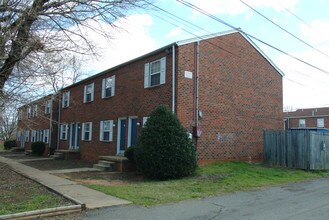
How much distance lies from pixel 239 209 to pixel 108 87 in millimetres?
14725

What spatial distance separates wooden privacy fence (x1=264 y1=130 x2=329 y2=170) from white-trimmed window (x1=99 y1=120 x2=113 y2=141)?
30.7 ft

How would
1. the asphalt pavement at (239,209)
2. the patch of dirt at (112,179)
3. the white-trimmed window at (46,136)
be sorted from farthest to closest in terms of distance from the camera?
1. the white-trimmed window at (46,136)
2. the patch of dirt at (112,179)
3. the asphalt pavement at (239,209)

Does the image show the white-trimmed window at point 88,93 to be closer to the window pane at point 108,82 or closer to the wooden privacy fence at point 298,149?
the window pane at point 108,82

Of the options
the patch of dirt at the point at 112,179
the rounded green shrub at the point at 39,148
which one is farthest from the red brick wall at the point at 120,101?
the rounded green shrub at the point at 39,148

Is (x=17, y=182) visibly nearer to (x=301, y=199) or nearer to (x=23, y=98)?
(x=23, y=98)

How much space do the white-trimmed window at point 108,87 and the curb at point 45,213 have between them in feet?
43.0

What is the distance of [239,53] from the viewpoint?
60.3ft

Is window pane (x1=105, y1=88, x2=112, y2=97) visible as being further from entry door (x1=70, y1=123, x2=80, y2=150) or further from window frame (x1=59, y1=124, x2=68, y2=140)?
window frame (x1=59, y1=124, x2=68, y2=140)

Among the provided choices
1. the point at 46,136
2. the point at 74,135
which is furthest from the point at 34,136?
the point at 74,135

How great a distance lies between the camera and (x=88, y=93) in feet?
79.1

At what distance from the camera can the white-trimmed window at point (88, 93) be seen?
23.5m

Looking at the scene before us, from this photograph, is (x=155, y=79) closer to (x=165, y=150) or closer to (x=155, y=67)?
(x=155, y=67)

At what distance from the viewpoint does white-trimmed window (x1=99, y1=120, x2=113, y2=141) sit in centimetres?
2033

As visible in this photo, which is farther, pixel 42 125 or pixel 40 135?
pixel 40 135
